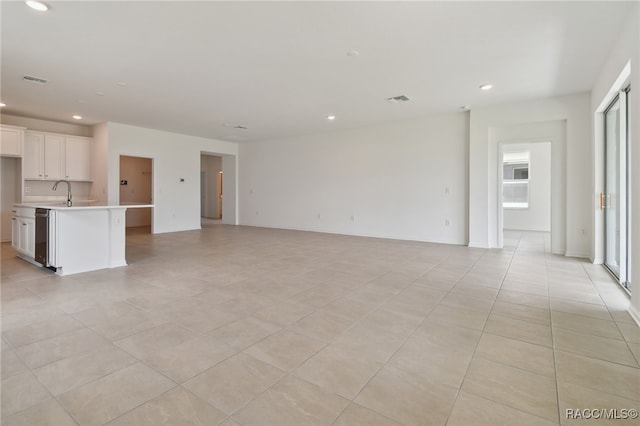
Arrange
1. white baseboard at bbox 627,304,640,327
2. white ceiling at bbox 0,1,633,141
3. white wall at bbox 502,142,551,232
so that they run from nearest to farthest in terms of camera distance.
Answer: white baseboard at bbox 627,304,640,327, white ceiling at bbox 0,1,633,141, white wall at bbox 502,142,551,232

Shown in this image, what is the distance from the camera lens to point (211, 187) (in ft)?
45.1

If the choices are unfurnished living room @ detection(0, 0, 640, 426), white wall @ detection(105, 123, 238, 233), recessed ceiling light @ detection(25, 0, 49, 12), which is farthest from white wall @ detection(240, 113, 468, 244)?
recessed ceiling light @ detection(25, 0, 49, 12)

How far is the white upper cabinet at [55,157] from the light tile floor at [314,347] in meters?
3.80

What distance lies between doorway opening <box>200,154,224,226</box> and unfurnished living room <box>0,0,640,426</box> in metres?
4.50

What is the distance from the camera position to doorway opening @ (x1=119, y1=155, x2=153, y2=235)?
9953 mm

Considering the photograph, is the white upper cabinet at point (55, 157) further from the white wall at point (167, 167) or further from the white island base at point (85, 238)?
the white island base at point (85, 238)

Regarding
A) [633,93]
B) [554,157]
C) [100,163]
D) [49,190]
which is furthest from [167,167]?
[633,93]

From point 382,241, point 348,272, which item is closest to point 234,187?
point 382,241

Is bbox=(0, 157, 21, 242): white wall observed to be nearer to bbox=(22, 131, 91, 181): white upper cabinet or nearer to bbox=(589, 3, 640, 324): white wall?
bbox=(22, 131, 91, 181): white upper cabinet

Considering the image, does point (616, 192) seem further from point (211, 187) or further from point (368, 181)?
point (211, 187)

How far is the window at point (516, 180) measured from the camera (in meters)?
9.93

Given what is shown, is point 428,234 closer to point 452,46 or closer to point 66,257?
point 452,46

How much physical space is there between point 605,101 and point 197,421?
6118 mm

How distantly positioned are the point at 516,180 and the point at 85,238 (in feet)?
37.4
